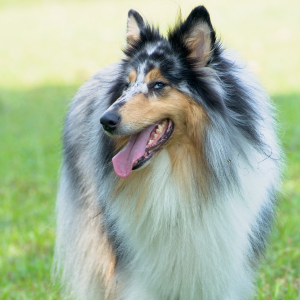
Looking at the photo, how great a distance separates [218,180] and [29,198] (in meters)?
3.76

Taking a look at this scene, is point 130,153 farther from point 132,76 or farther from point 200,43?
point 200,43

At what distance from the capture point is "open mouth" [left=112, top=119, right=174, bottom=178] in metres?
2.81

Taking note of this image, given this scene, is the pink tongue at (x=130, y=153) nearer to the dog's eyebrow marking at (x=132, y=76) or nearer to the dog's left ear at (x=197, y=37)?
the dog's eyebrow marking at (x=132, y=76)

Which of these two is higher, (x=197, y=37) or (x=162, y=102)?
(x=197, y=37)

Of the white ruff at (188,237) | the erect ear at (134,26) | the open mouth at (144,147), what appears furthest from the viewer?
the erect ear at (134,26)

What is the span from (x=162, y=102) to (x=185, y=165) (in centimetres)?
42

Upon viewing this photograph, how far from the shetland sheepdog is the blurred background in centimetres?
46

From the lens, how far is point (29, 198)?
19.8 ft

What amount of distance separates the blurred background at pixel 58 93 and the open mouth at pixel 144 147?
0.86 m

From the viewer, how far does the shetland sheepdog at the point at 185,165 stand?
9.27 feet

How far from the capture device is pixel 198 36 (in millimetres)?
2871

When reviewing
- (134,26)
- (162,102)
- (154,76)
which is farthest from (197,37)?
(134,26)

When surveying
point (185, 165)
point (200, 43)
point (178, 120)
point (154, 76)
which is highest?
point (200, 43)

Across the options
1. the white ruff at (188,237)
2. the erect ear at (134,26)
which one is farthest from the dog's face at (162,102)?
the erect ear at (134,26)
